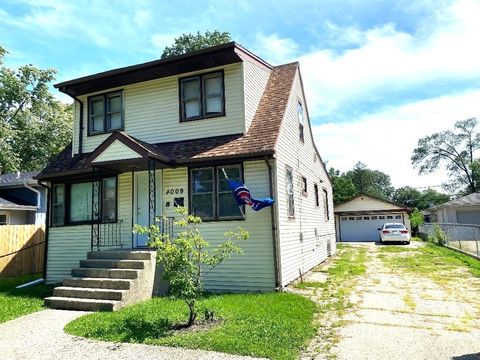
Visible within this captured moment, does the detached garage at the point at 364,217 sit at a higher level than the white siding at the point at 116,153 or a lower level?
lower

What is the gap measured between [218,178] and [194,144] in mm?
1388

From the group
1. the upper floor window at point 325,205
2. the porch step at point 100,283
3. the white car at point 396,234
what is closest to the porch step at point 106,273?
the porch step at point 100,283

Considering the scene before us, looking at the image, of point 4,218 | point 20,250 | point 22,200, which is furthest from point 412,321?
point 22,200

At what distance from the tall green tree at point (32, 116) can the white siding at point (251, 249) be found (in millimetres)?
24880

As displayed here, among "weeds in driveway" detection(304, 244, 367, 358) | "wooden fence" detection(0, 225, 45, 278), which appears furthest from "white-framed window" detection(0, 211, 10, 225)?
"weeds in driveway" detection(304, 244, 367, 358)

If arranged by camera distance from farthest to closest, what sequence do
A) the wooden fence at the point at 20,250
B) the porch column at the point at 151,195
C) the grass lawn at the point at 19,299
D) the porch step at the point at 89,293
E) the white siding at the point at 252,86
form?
the wooden fence at the point at 20,250 < the white siding at the point at 252,86 < the porch column at the point at 151,195 < the porch step at the point at 89,293 < the grass lawn at the point at 19,299

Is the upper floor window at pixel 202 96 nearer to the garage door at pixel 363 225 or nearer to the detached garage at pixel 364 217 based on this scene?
the detached garage at pixel 364 217

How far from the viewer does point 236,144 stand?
10.2m

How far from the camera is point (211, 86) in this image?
11.2m

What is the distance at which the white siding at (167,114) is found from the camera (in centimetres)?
1080

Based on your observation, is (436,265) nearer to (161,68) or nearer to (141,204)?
(141,204)

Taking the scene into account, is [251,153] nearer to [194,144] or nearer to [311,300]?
[194,144]

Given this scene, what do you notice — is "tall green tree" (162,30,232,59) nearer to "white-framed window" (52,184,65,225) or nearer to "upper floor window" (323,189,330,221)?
"upper floor window" (323,189,330,221)

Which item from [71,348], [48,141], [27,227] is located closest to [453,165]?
[48,141]
